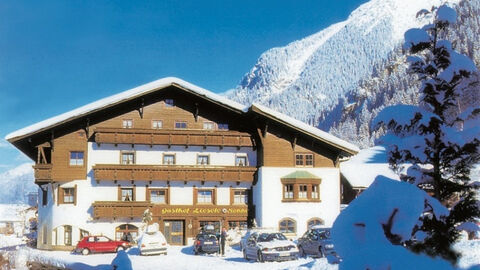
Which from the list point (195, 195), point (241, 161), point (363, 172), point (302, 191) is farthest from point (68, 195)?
point (363, 172)

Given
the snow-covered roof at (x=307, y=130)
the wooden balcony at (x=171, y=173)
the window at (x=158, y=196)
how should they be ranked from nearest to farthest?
→ the wooden balcony at (x=171, y=173), the snow-covered roof at (x=307, y=130), the window at (x=158, y=196)

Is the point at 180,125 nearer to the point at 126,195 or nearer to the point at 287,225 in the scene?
the point at 126,195

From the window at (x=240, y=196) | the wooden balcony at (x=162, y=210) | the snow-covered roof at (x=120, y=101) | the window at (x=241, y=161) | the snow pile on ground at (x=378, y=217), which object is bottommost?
the wooden balcony at (x=162, y=210)

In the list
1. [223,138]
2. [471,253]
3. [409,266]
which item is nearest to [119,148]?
[223,138]

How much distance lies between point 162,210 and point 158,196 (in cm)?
108

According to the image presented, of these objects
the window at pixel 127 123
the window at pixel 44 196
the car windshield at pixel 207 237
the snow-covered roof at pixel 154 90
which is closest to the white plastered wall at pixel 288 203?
the snow-covered roof at pixel 154 90

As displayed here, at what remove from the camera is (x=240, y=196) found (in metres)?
39.6

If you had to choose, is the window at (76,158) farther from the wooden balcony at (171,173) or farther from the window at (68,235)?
the window at (68,235)

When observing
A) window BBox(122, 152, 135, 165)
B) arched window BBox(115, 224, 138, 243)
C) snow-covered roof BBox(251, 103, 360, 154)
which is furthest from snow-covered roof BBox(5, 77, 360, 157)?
arched window BBox(115, 224, 138, 243)

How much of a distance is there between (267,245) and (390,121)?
44.6 ft

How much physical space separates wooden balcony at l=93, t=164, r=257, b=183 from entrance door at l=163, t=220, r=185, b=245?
3353mm

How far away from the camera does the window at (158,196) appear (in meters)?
38.3

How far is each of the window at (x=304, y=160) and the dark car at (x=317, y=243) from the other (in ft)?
42.3

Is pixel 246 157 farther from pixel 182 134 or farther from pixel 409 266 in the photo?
pixel 409 266
